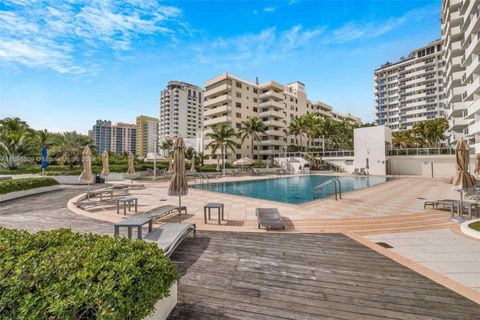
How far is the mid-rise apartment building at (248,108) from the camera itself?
5191 centimetres

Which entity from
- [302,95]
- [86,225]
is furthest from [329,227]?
[302,95]

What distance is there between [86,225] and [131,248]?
5.74 metres

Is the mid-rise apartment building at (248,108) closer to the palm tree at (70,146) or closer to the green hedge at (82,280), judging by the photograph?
the palm tree at (70,146)

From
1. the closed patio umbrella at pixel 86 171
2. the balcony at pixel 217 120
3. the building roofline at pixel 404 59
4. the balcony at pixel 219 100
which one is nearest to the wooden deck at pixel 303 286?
the closed patio umbrella at pixel 86 171

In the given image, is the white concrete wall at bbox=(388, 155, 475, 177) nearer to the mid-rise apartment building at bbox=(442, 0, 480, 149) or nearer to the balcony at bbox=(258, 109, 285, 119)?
the mid-rise apartment building at bbox=(442, 0, 480, 149)

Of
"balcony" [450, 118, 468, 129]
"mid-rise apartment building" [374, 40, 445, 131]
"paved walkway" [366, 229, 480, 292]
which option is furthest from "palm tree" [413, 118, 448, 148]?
"paved walkway" [366, 229, 480, 292]

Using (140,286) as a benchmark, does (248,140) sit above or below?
above

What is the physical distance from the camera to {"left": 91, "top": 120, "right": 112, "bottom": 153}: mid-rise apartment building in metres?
142

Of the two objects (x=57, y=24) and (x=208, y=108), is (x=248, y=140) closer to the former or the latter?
(x=208, y=108)

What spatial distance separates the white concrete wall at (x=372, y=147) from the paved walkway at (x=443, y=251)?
32.3 m

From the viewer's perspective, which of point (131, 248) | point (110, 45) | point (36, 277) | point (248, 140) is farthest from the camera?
point (248, 140)

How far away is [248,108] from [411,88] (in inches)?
2317

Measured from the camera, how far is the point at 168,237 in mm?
5113

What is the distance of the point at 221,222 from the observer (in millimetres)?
7957
